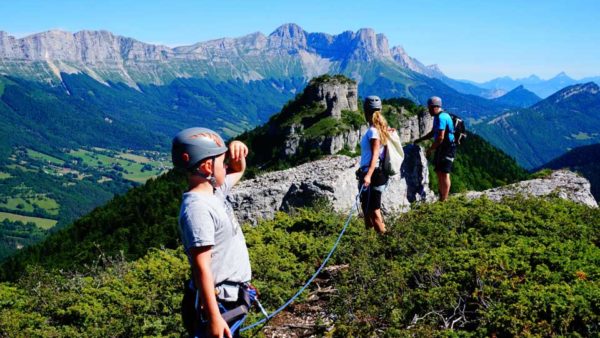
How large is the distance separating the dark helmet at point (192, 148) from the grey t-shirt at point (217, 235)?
0.32 m

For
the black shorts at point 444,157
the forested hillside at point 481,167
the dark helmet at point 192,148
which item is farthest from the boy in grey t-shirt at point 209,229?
the forested hillside at point 481,167

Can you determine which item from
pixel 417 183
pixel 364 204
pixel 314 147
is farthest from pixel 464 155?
pixel 364 204

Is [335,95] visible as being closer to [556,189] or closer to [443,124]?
[556,189]

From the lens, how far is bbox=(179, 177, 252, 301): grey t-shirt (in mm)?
4504

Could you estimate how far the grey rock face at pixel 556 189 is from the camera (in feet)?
51.7

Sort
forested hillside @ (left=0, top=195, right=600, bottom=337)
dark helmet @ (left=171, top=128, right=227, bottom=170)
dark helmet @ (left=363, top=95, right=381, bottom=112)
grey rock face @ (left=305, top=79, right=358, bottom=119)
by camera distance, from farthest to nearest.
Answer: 1. grey rock face @ (left=305, top=79, right=358, bottom=119)
2. dark helmet @ (left=363, top=95, right=381, bottom=112)
3. forested hillside @ (left=0, top=195, right=600, bottom=337)
4. dark helmet @ (left=171, top=128, right=227, bottom=170)

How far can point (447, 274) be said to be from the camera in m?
8.54

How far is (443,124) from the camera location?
13.7m

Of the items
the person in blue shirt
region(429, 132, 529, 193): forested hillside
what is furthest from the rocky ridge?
region(429, 132, 529, 193): forested hillside

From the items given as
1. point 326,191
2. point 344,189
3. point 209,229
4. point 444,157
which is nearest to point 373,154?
point 444,157

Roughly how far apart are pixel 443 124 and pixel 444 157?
1120mm

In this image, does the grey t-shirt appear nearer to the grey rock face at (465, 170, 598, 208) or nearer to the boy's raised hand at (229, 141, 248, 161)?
the boy's raised hand at (229, 141, 248, 161)

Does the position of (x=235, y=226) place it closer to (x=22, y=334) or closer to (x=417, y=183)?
(x=22, y=334)

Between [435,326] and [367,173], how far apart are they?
148 inches
